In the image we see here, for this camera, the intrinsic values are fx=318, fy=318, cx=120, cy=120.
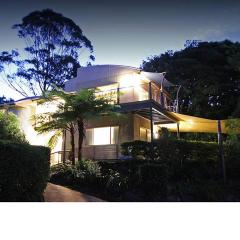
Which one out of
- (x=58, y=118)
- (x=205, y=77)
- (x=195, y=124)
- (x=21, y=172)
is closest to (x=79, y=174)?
(x=58, y=118)

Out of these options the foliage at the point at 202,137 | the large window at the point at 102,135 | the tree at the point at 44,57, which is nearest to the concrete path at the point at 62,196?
the large window at the point at 102,135

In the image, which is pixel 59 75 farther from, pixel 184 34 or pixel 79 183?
pixel 184 34

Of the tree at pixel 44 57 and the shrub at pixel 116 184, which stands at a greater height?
the tree at pixel 44 57

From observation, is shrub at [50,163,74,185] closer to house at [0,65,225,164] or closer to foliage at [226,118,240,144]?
house at [0,65,225,164]

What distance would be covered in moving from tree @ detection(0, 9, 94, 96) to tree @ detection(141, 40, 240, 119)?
6.10m

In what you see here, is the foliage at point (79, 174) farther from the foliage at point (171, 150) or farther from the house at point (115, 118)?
the house at point (115, 118)

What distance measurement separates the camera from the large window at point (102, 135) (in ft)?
42.1

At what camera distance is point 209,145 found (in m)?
11.1

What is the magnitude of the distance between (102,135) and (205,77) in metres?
9.53

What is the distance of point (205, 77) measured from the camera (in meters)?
19.7

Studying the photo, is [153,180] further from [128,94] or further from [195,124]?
[195,124]

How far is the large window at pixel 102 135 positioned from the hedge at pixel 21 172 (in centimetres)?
689

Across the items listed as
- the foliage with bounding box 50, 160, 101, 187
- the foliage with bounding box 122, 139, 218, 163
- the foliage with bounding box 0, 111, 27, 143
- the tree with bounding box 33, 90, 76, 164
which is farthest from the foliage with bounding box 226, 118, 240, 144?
the foliage with bounding box 0, 111, 27, 143
